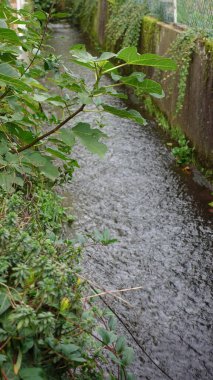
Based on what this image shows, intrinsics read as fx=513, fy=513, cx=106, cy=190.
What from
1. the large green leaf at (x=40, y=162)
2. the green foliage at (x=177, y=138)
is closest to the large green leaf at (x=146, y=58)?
the large green leaf at (x=40, y=162)

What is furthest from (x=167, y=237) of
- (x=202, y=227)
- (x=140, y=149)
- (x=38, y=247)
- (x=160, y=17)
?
(x=160, y=17)

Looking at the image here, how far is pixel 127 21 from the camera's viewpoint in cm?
887

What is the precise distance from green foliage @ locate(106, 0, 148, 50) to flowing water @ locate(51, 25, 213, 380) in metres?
2.80

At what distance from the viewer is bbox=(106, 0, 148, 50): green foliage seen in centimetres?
841

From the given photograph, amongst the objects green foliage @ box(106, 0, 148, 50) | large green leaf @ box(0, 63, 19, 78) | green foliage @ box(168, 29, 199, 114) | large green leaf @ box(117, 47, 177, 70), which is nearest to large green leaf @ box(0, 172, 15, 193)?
large green leaf @ box(0, 63, 19, 78)

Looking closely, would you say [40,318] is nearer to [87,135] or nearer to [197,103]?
[87,135]

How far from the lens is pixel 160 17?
7805mm

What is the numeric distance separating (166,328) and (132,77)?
1898 millimetres

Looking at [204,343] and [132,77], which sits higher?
[132,77]

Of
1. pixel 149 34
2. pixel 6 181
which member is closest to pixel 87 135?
pixel 6 181

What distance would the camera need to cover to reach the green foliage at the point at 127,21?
8406 millimetres

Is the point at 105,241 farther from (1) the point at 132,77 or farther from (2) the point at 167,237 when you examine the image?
(2) the point at 167,237

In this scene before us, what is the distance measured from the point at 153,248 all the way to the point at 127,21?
5949mm

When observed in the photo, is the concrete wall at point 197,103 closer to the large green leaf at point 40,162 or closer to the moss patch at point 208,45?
the moss patch at point 208,45
